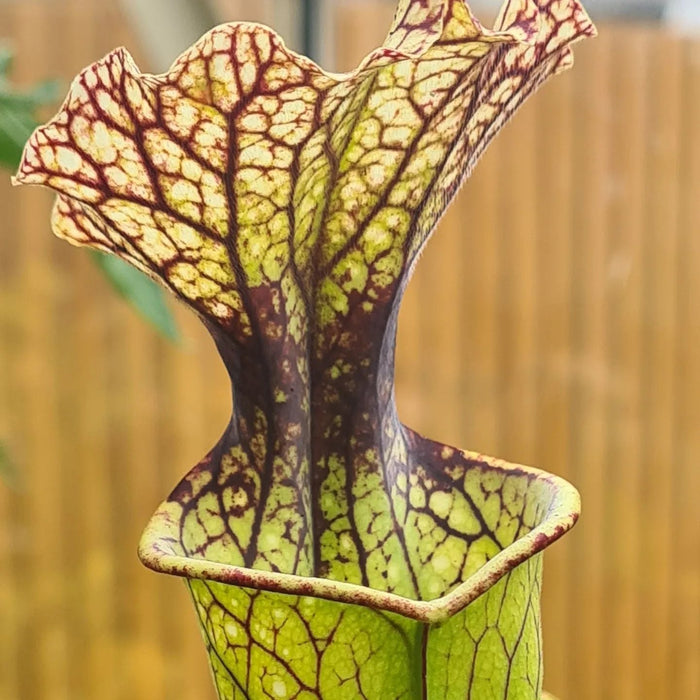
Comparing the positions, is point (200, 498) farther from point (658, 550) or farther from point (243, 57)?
point (658, 550)

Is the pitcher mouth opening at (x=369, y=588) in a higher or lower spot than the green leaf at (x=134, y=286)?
lower

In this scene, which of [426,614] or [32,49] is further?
[32,49]

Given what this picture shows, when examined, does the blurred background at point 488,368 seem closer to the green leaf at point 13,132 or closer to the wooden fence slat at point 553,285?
the wooden fence slat at point 553,285

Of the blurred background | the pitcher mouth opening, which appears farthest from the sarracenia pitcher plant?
the blurred background

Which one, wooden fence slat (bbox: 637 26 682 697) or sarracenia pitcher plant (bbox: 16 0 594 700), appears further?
wooden fence slat (bbox: 637 26 682 697)

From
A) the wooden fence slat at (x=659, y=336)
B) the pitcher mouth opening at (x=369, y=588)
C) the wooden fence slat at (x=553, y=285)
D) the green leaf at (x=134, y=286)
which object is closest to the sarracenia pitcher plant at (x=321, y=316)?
the pitcher mouth opening at (x=369, y=588)

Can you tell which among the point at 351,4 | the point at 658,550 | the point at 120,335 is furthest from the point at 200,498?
the point at 658,550

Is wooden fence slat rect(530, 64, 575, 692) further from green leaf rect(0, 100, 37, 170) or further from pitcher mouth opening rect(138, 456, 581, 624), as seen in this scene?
pitcher mouth opening rect(138, 456, 581, 624)
